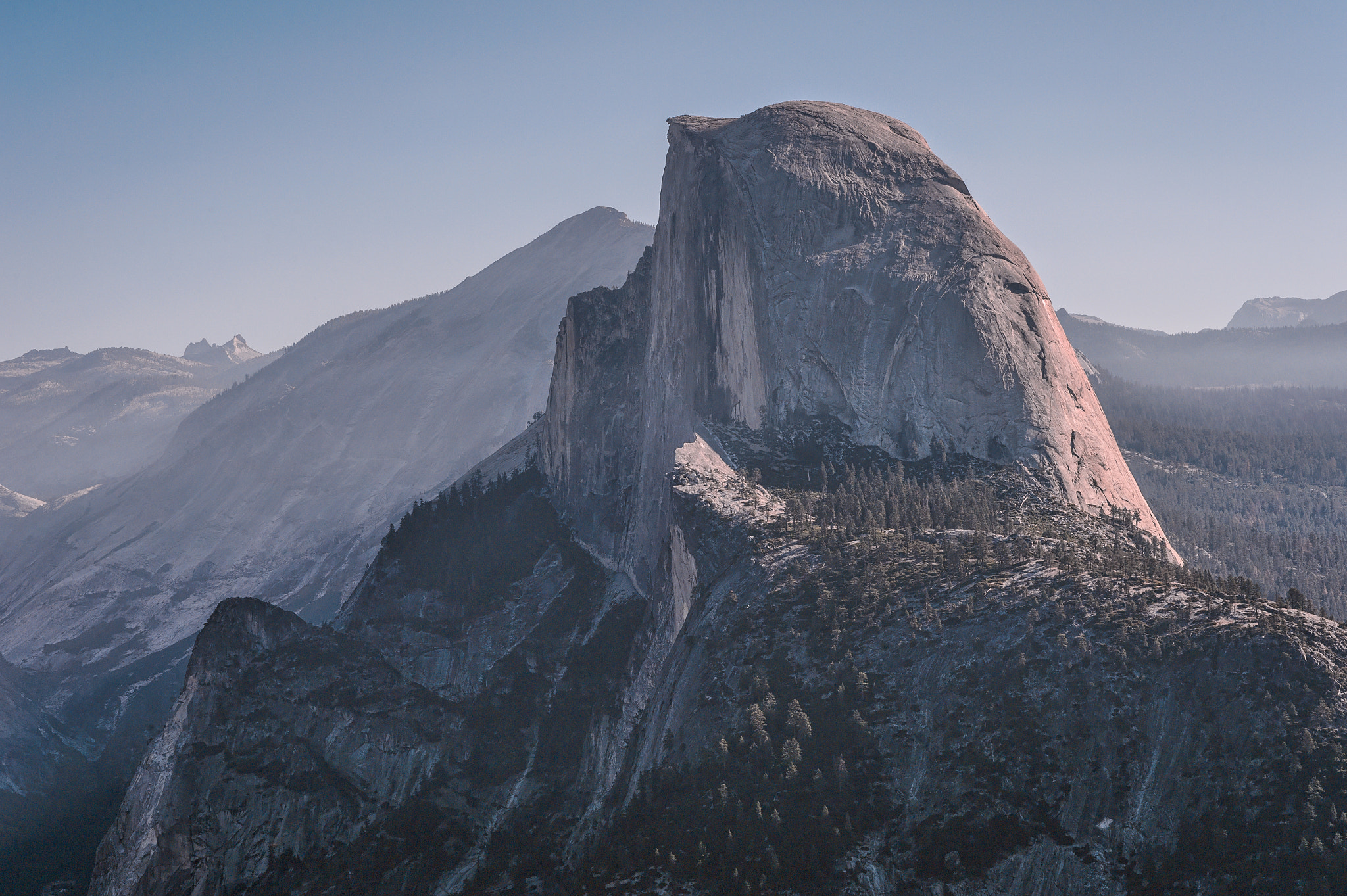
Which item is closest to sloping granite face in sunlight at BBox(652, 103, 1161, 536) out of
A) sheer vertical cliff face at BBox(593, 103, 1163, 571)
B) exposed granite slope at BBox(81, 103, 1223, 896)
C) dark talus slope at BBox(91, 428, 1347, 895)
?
sheer vertical cliff face at BBox(593, 103, 1163, 571)

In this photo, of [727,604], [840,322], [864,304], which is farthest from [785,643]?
[864,304]

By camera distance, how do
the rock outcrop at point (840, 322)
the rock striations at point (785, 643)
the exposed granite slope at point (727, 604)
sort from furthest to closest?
the rock outcrop at point (840, 322) → the exposed granite slope at point (727, 604) → the rock striations at point (785, 643)

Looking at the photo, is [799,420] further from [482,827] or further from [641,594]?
[482,827]

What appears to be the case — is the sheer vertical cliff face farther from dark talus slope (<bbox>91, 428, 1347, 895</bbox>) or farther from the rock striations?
dark talus slope (<bbox>91, 428, 1347, 895</bbox>)

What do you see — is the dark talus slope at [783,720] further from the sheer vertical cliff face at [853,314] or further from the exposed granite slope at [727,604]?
the sheer vertical cliff face at [853,314]

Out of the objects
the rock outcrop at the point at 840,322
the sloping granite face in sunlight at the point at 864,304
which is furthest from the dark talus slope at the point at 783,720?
the sloping granite face in sunlight at the point at 864,304
